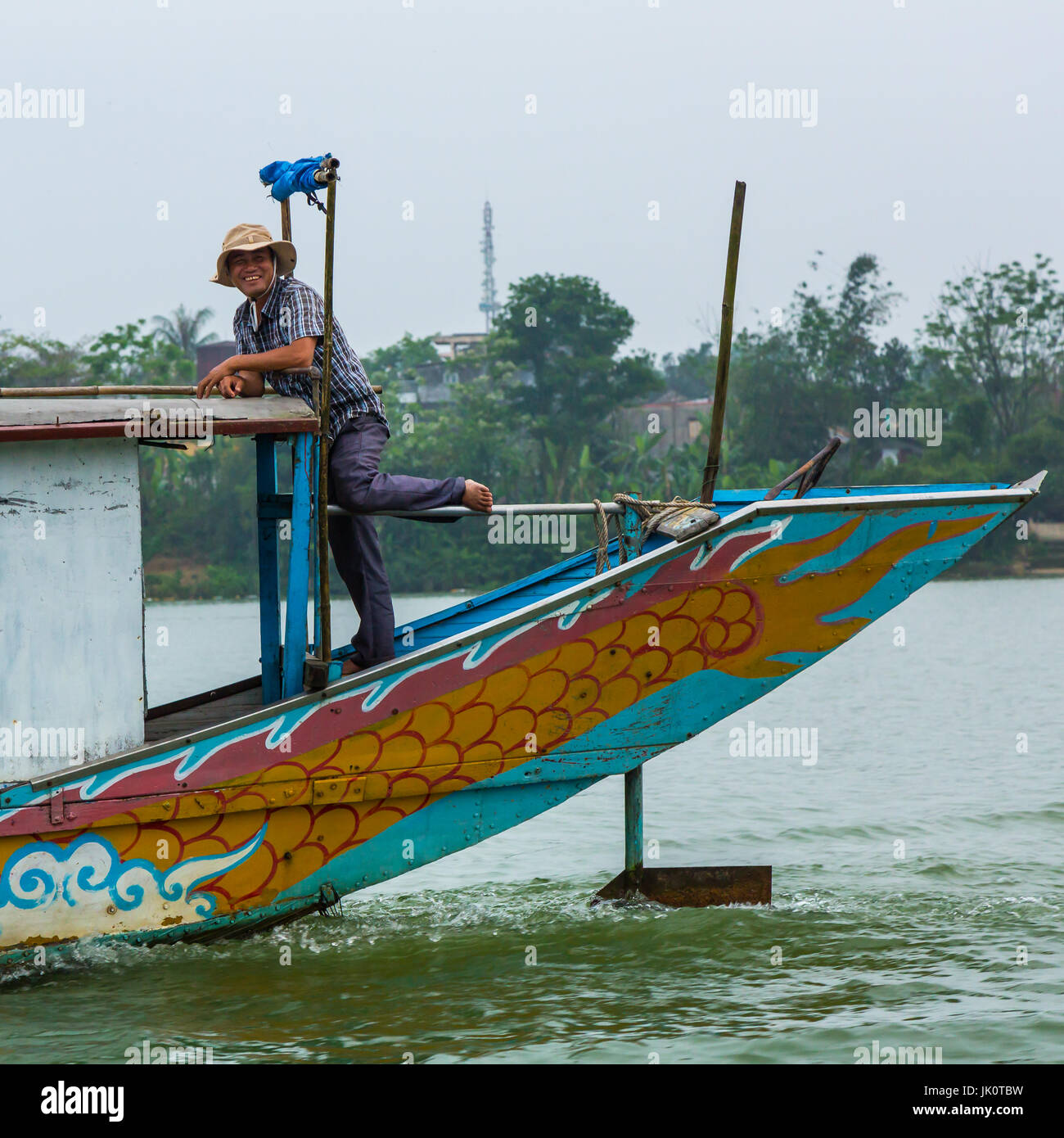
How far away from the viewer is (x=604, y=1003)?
5473mm

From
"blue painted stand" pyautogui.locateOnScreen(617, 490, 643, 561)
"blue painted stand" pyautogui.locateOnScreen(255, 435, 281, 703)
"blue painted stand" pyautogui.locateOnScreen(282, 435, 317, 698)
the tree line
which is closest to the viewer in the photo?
"blue painted stand" pyautogui.locateOnScreen(282, 435, 317, 698)

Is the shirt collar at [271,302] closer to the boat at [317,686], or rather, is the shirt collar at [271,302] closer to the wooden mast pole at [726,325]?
the boat at [317,686]

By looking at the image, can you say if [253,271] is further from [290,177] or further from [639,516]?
[639,516]

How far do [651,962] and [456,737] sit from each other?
1400 millimetres

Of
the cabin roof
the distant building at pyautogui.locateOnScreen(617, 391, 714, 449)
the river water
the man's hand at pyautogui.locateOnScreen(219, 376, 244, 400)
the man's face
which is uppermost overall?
the distant building at pyautogui.locateOnScreen(617, 391, 714, 449)

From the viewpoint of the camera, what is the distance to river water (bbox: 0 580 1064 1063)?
5102 mm

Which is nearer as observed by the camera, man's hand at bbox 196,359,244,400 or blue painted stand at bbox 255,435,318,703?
blue painted stand at bbox 255,435,318,703

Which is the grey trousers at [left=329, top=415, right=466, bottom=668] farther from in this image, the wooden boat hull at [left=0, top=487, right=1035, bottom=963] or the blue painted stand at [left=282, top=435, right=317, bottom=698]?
the wooden boat hull at [left=0, top=487, right=1035, bottom=963]

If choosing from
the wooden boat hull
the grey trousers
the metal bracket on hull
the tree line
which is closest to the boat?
the wooden boat hull

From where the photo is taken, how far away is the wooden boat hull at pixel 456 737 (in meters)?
5.02

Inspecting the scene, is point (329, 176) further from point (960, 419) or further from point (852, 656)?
point (960, 419)

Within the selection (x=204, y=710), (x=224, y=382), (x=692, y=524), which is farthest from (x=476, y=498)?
(x=204, y=710)

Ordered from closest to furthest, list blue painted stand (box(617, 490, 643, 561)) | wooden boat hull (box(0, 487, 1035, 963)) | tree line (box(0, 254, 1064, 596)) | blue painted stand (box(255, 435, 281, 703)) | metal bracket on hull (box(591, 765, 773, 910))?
wooden boat hull (box(0, 487, 1035, 963)) → blue painted stand (box(617, 490, 643, 561)) → blue painted stand (box(255, 435, 281, 703)) → metal bracket on hull (box(591, 765, 773, 910)) → tree line (box(0, 254, 1064, 596))

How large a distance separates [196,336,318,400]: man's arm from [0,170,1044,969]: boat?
15 cm
